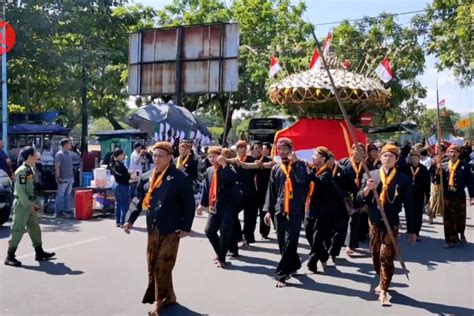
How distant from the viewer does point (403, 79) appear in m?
24.1

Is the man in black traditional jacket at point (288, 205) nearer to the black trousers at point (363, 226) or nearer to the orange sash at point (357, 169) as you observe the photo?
the orange sash at point (357, 169)

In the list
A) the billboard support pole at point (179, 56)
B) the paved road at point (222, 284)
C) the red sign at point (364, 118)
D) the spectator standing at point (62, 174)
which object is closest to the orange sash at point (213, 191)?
the paved road at point (222, 284)

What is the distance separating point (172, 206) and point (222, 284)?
5.24ft

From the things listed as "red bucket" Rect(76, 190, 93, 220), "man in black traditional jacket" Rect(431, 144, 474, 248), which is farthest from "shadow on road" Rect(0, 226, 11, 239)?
"man in black traditional jacket" Rect(431, 144, 474, 248)

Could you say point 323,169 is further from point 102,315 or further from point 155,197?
point 102,315

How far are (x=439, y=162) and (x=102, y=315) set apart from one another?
656cm

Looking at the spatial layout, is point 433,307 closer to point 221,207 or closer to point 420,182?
point 221,207

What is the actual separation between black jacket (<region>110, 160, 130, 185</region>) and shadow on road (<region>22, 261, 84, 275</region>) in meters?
3.67

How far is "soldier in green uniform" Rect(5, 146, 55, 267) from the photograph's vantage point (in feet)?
24.2

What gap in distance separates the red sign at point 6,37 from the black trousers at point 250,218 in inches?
424

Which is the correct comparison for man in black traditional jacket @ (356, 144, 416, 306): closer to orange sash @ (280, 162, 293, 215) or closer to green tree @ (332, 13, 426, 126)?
orange sash @ (280, 162, 293, 215)

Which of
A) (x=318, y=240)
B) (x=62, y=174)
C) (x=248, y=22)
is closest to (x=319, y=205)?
(x=318, y=240)

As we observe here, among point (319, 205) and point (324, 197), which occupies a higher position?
point (324, 197)

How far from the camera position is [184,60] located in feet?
72.0
